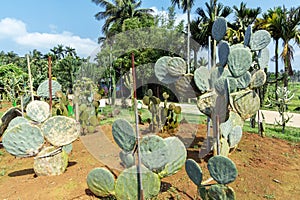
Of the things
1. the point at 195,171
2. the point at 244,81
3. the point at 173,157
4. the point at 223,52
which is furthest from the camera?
the point at 244,81

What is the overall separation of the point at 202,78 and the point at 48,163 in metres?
2.05

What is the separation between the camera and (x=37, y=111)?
129 inches

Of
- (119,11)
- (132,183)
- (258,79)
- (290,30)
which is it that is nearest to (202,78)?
(258,79)

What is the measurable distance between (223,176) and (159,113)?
130 inches

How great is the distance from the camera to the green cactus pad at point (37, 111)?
326 centimetres

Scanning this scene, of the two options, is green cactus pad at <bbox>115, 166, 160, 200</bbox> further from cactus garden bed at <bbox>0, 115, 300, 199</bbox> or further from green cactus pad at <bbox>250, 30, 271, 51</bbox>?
green cactus pad at <bbox>250, 30, 271, 51</bbox>

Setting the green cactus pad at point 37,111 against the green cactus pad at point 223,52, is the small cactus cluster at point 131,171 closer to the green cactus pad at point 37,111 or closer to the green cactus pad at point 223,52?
the green cactus pad at point 223,52

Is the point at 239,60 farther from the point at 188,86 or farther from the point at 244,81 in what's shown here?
the point at 188,86

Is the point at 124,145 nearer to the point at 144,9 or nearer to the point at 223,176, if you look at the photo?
the point at 223,176

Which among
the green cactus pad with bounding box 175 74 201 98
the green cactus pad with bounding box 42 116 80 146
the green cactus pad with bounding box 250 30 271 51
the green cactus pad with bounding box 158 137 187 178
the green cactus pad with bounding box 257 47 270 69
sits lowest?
the green cactus pad with bounding box 158 137 187 178

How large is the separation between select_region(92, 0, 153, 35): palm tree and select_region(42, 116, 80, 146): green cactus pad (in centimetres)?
1514

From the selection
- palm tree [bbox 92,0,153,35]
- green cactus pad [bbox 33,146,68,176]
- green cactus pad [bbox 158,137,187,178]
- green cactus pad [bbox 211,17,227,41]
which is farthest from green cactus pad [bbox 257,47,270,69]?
palm tree [bbox 92,0,153,35]

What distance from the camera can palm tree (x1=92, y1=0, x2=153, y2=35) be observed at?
1759cm

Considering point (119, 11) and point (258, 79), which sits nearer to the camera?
point (258, 79)
